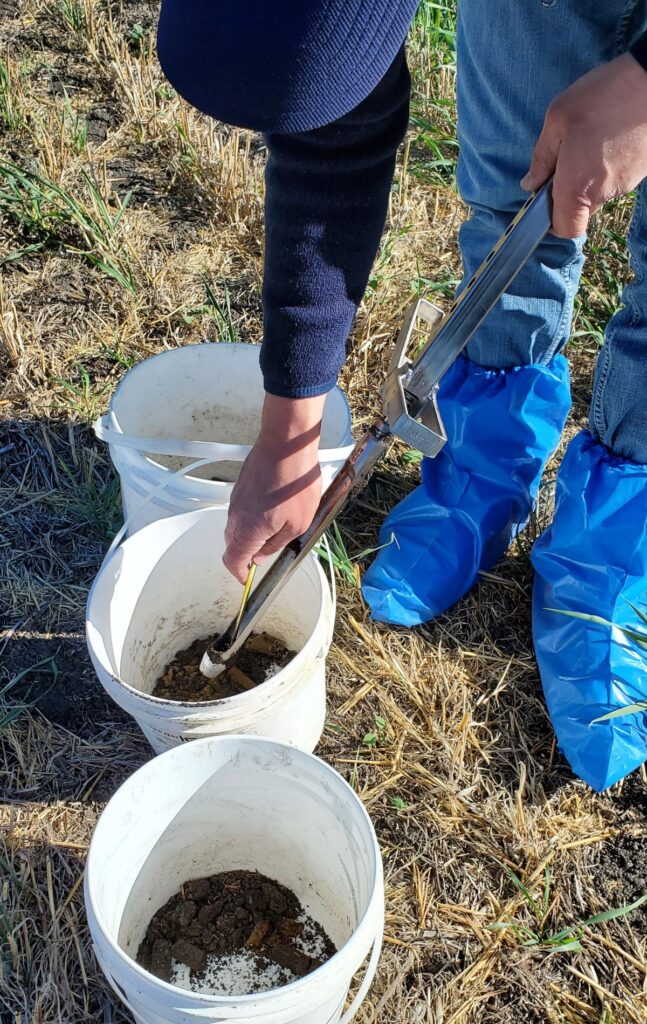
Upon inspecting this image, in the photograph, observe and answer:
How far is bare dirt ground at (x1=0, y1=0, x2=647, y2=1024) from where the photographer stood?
1.49 meters

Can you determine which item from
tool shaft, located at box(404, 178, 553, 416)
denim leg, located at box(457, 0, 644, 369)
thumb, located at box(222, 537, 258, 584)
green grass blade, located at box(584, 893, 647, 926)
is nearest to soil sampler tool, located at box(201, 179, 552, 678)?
tool shaft, located at box(404, 178, 553, 416)

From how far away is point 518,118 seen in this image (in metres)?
1.52

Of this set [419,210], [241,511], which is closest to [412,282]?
[419,210]

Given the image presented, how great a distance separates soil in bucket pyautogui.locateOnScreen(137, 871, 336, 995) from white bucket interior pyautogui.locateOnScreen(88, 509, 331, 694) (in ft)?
1.27

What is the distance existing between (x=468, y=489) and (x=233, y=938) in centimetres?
95

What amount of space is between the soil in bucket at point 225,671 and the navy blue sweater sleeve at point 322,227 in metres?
0.73

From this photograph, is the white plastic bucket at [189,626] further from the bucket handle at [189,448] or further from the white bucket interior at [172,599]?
the bucket handle at [189,448]

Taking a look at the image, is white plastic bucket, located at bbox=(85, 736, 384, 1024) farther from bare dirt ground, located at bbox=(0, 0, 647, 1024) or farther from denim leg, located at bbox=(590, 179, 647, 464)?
denim leg, located at bbox=(590, 179, 647, 464)

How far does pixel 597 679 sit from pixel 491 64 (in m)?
1.05

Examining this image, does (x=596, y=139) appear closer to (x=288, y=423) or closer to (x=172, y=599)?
(x=288, y=423)

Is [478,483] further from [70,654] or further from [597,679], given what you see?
[70,654]

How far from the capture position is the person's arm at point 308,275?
113cm

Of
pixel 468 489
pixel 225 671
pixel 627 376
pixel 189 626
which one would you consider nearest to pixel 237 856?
pixel 225 671

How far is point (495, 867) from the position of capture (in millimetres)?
1588
